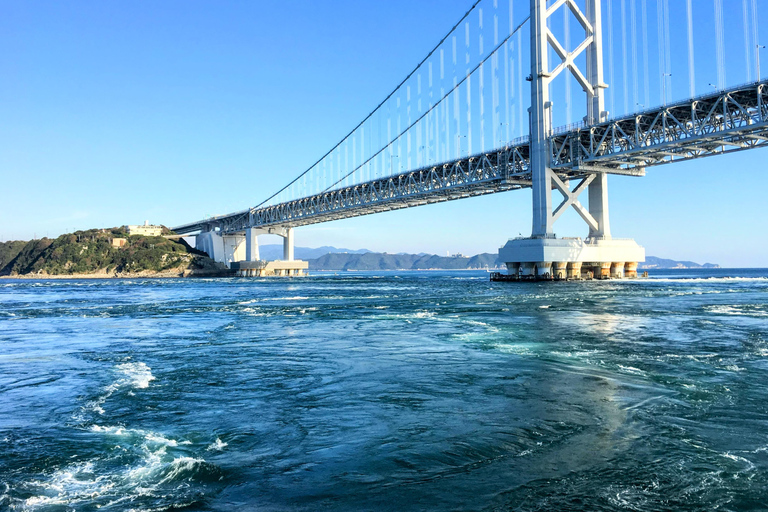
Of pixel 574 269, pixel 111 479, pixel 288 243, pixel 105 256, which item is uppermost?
pixel 288 243

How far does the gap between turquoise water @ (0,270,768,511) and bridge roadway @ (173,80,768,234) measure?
31241 mm

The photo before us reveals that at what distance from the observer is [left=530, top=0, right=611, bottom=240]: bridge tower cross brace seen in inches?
2057

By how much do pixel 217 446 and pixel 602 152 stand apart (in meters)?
50.2

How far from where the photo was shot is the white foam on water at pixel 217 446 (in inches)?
243

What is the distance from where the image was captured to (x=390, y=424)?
711 centimetres

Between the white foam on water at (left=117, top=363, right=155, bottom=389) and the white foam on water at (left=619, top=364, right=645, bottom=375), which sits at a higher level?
the white foam on water at (left=117, top=363, right=155, bottom=389)

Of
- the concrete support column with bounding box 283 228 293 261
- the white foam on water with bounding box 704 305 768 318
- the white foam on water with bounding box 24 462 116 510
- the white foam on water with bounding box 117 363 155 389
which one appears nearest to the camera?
the white foam on water with bounding box 24 462 116 510

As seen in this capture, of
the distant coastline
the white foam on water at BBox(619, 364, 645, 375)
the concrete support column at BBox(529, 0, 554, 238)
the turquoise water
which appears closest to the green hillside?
the distant coastline

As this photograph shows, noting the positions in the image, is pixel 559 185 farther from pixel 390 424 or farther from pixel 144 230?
pixel 144 230

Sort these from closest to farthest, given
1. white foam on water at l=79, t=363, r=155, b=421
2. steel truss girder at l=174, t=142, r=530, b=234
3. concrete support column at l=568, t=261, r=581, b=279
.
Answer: white foam on water at l=79, t=363, r=155, b=421
concrete support column at l=568, t=261, r=581, b=279
steel truss girder at l=174, t=142, r=530, b=234

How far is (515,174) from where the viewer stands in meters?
56.2

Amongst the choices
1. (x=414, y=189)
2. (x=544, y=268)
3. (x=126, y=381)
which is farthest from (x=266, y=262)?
(x=126, y=381)

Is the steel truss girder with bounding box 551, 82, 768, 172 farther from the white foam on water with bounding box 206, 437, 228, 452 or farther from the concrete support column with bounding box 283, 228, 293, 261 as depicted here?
the concrete support column with bounding box 283, 228, 293, 261

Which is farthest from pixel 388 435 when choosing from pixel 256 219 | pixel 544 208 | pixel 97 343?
pixel 256 219
